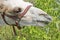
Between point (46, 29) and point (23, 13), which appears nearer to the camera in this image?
point (23, 13)

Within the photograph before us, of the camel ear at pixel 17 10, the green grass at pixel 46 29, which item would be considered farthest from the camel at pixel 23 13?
the green grass at pixel 46 29

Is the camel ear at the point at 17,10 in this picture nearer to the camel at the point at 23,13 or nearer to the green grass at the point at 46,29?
the camel at the point at 23,13

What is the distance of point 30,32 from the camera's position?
3.75 metres

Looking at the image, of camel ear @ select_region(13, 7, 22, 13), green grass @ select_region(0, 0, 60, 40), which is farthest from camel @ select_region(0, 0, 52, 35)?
green grass @ select_region(0, 0, 60, 40)

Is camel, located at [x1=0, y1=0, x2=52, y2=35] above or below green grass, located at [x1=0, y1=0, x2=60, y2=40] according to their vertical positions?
above

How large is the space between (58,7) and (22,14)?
38.2 inches

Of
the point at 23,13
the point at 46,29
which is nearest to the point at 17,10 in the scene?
the point at 23,13

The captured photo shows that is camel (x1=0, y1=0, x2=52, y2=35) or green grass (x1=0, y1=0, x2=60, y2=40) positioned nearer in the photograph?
camel (x1=0, y1=0, x2=52, y2=35)

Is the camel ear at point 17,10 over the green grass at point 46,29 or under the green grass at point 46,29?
over

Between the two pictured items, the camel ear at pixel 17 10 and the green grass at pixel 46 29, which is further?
the green grass at pixel 46 29

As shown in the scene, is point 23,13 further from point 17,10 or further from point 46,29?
point 46,29

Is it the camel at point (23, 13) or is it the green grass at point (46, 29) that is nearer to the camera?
the camel at point (23, 13)

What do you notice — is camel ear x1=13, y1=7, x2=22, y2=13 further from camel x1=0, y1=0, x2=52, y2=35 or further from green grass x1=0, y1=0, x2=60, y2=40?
green grass x1=0, y1=0, x2=60, y2=40

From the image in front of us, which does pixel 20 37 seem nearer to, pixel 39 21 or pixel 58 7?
pixel 58 7
